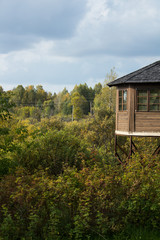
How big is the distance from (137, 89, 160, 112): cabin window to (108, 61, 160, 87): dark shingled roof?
0.57 metres

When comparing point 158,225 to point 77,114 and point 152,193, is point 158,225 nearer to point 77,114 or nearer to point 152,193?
point 152,193

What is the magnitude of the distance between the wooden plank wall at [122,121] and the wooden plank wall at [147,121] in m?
0.55

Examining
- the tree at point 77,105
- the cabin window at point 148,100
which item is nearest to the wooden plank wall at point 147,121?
the cabin window at point 148,100

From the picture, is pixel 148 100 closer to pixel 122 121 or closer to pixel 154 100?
pixel 154 100

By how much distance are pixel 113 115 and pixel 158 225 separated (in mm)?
20106

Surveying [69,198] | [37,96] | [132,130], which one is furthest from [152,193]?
[37,96]

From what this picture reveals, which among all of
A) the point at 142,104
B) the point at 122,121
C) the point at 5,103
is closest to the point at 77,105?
the point at 122,121

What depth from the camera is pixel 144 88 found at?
1473cm

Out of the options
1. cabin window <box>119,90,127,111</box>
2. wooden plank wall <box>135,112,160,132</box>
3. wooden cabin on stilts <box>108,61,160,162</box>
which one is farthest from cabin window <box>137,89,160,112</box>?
cabin window <box>119,90,127,111</box>

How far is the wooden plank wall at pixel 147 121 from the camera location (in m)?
14.6

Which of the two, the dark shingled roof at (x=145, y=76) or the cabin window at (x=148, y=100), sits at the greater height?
the dark shingled roof at (x=145, y=76)

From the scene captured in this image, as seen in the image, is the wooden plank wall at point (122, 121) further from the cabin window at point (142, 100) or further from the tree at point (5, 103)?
the tree at point (5, 103)

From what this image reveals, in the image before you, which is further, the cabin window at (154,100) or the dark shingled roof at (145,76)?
the cabin window at (154,100)

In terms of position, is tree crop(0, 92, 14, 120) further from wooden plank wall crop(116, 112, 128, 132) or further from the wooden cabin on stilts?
wooden plank wall crop(116, 112, 128, 132)
